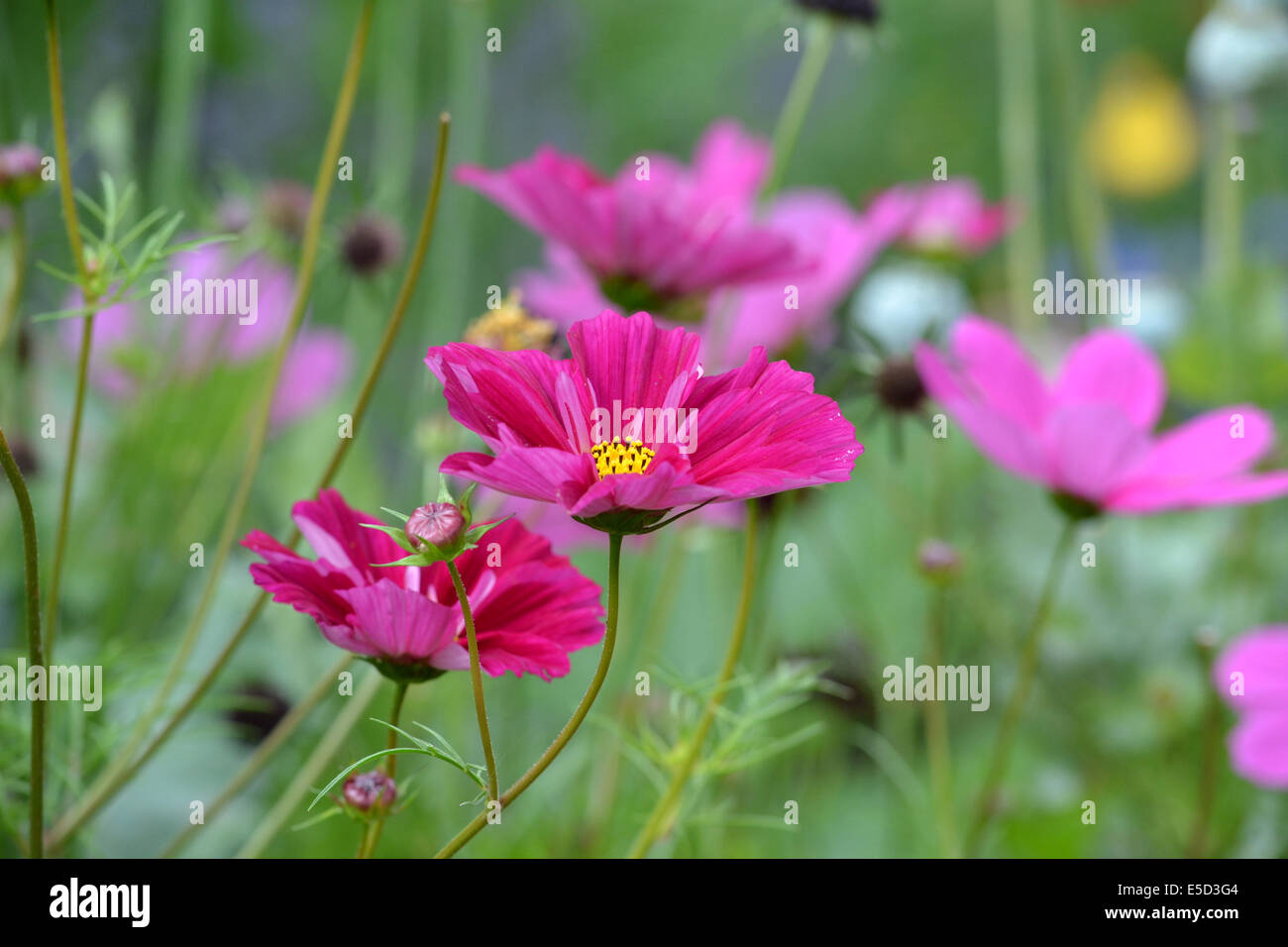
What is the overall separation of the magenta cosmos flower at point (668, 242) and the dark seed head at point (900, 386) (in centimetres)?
3

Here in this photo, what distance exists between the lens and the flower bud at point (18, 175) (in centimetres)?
24

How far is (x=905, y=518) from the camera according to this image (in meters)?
0.57

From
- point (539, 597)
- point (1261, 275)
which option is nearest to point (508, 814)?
point (539, 597)

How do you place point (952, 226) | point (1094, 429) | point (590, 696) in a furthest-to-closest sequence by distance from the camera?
point (952, 226), point (1094, 429), point (590, 696)

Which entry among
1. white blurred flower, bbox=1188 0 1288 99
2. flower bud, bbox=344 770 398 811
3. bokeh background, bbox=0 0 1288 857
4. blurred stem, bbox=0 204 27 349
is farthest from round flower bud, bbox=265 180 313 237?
white blurred flower, bbox=1188 0 1288 99

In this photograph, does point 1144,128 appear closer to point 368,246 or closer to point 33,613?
point 368,246

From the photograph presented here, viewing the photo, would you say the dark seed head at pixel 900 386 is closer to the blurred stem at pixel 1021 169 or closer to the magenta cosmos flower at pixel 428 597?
the magenta cosmos flower at pixel 428 597

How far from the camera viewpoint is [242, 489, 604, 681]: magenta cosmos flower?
0.17 meters

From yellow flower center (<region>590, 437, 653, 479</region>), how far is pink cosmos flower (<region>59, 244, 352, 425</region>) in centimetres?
27

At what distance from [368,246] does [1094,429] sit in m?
0.19

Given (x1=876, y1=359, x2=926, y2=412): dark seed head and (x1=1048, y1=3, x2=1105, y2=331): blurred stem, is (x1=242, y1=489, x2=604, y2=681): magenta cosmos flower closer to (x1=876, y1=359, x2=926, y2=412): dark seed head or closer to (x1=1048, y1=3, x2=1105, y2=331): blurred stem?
(x1=876, y1=359, x2=926, y2=412): dark seed head

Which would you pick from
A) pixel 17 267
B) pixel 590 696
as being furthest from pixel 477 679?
pixel 17 267

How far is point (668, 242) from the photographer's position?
0.30 m
